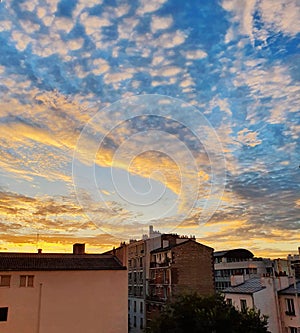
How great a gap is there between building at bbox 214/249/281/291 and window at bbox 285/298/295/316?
3837 cm

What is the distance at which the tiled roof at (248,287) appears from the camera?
3328 cm

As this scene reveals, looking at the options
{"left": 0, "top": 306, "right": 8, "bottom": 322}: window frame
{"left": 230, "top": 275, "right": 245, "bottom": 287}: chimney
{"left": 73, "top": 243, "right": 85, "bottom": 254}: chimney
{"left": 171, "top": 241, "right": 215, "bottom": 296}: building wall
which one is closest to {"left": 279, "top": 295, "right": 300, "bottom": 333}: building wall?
{"left": 230, "top": 275, "right": 245, "bottom": 287}: chimney

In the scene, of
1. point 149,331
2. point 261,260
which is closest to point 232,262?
point 261,260

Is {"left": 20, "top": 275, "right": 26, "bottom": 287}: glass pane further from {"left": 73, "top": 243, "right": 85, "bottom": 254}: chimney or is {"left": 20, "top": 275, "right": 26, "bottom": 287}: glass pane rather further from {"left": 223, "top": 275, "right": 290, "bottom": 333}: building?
{"left": 223, "top": 275, "right": 290, "bottom": 333}: building

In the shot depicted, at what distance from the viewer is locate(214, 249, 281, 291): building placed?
72.1m

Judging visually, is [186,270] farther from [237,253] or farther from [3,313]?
[237,253]

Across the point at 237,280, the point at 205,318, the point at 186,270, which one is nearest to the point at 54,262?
the point at 205,318

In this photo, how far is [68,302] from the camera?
3381cm

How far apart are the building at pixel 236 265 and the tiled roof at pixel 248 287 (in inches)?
1296

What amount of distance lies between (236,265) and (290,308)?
44.9m

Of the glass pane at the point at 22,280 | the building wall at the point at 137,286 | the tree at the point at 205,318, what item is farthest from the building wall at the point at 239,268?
the tree at the point at 205,318

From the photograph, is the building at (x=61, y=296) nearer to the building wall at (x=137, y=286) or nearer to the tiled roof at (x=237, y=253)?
the building wall at (x=137, y=286)

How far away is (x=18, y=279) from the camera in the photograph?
33.0 m

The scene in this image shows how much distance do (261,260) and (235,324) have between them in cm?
5747
